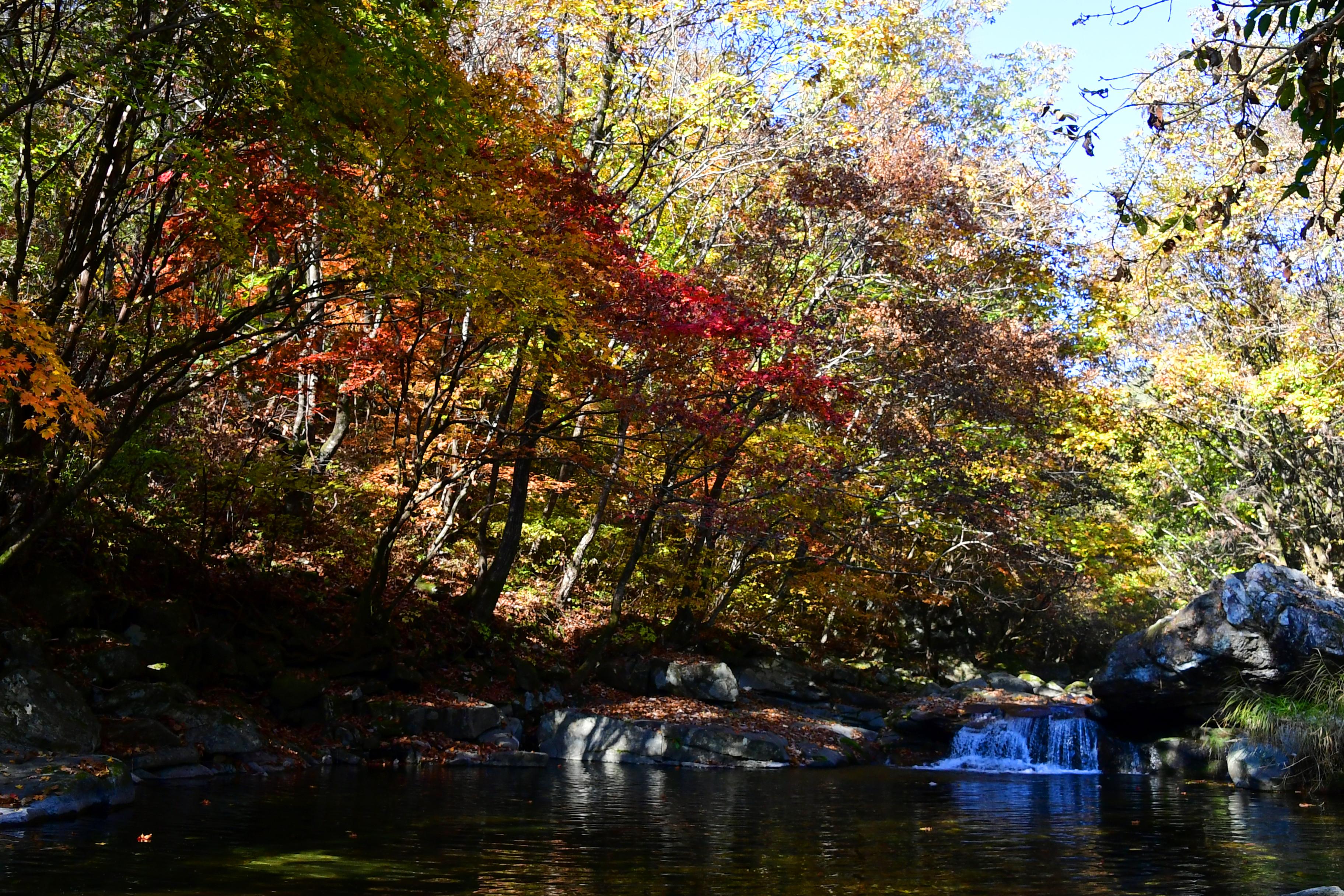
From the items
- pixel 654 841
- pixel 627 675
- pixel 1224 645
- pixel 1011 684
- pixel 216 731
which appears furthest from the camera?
pixel 1011 684

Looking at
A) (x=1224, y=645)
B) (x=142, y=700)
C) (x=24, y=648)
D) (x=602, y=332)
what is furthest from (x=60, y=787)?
(x=1224, y=645)

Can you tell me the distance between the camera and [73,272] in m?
10.8

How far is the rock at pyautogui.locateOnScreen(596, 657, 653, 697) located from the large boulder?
7835 mm

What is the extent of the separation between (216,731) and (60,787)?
3.28m

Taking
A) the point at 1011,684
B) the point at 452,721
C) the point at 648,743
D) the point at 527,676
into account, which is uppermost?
the point at 1011,684

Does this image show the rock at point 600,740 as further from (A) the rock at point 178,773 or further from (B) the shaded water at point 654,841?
(A) the rock at point 178,773

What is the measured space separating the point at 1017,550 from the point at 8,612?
16.6 meters

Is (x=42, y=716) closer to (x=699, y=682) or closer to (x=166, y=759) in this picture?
(x=166, y=759)

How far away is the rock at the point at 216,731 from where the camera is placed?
11.7m

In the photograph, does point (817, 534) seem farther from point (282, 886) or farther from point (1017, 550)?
point (282, 886)

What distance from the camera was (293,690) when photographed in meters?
13.6

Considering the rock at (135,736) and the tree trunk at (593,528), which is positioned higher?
the tree trunk at (593,528)

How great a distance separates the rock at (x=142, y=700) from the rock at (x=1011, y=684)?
19228 millimetres

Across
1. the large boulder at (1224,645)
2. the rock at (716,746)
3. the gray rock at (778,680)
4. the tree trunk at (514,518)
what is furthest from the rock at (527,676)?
the large boulder at (1224,645)
